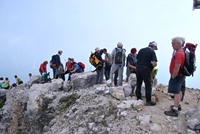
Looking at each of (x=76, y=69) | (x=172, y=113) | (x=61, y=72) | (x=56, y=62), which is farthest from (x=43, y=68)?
(x=172, y=113)

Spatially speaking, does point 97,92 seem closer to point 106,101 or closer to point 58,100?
point 106,101

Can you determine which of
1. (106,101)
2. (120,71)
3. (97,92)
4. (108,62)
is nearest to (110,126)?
(106,101)

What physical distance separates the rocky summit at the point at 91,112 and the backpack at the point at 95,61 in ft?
4.02

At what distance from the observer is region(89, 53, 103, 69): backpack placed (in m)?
14.2

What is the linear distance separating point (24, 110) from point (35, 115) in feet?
6.57

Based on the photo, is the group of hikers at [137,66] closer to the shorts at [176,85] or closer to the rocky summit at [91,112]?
Answer: the shorts at [176,85]

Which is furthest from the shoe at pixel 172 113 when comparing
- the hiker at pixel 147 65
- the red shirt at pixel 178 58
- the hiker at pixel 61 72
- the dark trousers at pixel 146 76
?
the hiker at pixel 61 72

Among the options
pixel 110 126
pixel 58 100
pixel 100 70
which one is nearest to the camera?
pixel 110 126

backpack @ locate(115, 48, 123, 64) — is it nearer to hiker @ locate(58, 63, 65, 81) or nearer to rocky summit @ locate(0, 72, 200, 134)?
rocky summit @ locate(0, 72, 200, 134)

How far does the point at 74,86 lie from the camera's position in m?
15.2

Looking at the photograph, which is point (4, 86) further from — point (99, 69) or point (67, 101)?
point (67, 101)

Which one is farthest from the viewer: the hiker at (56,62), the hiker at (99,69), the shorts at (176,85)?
the hiker at (56,62)

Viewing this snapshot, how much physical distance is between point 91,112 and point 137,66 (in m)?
2.36

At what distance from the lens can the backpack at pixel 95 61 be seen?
1420 centimetres
